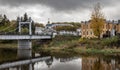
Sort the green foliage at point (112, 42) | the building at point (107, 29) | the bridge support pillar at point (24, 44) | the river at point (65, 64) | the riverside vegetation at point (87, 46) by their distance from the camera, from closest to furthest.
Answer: the river at point (65, 64), the riverside vegetation at point (87, 46), the green foliage at point (112, 42), the bridge support pillar at point (24, 44), the building at point (107, 29)

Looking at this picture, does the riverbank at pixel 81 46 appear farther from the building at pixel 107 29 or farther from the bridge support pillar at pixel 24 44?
the building at pixel 107 29

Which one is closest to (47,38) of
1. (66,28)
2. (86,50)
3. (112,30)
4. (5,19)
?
(112,30)

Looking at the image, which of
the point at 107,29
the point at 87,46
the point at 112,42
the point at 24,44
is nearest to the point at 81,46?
the point at 87,46

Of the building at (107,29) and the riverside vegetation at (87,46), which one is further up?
the building at (107,29)

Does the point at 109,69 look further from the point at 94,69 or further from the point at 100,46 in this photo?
the point at 100,46

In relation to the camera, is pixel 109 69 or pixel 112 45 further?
pixel 112 45

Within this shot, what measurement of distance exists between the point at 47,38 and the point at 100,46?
30810 mm

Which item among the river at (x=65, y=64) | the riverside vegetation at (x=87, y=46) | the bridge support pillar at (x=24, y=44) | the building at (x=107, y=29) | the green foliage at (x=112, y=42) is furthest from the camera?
the building at (x=107, y=29)

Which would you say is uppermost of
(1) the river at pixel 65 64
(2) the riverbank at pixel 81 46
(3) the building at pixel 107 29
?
(3) the building at pixel 107 29

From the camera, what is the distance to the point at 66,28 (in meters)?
158

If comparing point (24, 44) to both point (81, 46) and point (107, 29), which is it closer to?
point (81, 46)

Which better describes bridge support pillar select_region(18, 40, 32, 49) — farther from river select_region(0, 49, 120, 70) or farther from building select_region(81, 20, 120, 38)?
river select_region(0, 49, 120, 70)

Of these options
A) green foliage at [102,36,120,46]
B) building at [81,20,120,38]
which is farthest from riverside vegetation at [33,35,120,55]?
building at [81,20,120,38]

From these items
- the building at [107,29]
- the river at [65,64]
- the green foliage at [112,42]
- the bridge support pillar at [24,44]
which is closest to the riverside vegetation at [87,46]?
the green foliage at [112,42]
